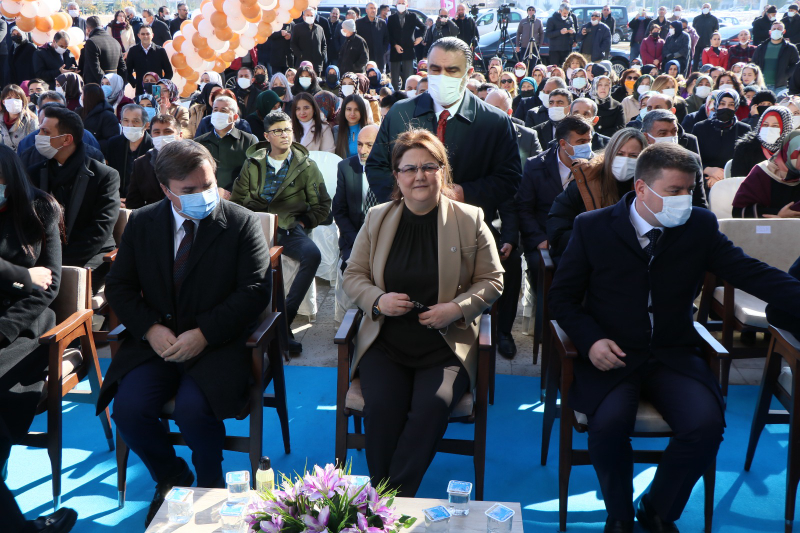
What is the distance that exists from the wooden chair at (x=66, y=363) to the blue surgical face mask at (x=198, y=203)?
72 centimetres

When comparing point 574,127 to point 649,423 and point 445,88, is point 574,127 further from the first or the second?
point 649,423

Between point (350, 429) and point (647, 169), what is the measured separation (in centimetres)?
199

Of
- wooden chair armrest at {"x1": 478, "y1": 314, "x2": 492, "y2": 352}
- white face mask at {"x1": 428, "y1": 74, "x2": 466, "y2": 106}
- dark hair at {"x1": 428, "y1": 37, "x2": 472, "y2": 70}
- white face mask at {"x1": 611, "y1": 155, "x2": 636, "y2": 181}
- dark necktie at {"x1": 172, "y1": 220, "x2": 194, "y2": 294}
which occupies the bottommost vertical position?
wooden chair armrest at {"x1": 478, "y1": 314, "x2": 492, "y2": 352}

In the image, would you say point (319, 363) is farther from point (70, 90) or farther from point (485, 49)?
point (485, 49)

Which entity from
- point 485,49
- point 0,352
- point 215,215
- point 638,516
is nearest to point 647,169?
point 638,516

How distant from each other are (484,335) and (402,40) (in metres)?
11.7

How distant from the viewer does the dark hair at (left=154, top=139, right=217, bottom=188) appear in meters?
2.88

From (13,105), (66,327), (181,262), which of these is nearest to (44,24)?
(13,105)

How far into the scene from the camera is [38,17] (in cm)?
995

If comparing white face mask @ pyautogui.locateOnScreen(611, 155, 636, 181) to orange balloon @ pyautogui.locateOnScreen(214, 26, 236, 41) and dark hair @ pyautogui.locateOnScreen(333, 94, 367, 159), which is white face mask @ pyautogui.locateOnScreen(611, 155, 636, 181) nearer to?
dark hair @ pyautogui.locateOnScreen(333, 94, 367, 159)

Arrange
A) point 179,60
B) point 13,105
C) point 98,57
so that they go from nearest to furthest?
point 13,105
point 98,57
point 179,60

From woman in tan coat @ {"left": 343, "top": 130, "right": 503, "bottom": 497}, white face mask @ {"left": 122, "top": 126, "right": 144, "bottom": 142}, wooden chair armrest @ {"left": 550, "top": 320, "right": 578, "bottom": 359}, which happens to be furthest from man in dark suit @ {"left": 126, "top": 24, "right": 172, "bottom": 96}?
wooden chair armrest @ {"left": 550, "top": 320, "right": 578, "bottom": 359}

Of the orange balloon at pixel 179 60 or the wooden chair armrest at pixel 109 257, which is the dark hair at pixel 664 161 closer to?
the wooden chair armrest at pixel 109 257

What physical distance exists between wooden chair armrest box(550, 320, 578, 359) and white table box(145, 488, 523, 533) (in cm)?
74
